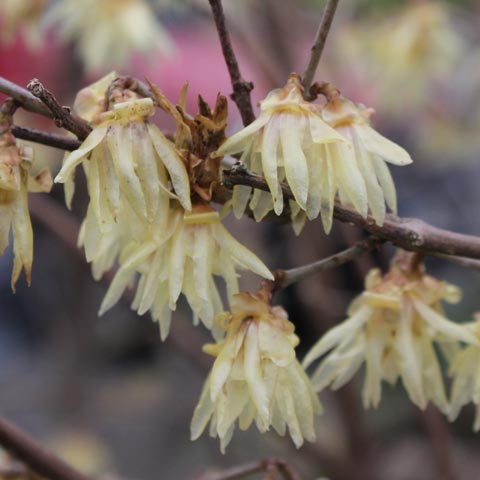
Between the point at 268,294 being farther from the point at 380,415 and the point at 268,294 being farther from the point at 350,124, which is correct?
the point at 380,415

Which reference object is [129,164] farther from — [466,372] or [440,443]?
[440,443]

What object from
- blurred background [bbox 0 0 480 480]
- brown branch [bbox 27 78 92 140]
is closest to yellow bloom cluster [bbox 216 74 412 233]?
brown branch [bbox 27 78 92 140]

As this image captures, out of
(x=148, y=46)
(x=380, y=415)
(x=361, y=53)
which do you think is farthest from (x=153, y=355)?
(x=148, y=46)

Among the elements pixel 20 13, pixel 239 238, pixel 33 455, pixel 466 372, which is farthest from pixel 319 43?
pixel 239 238

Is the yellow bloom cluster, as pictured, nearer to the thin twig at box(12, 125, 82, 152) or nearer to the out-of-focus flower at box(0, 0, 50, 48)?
the thin twig at box(12, 125, 82, 152)

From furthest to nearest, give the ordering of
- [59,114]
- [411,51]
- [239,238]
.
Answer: [239,238]
[411,51]
[59,114]
